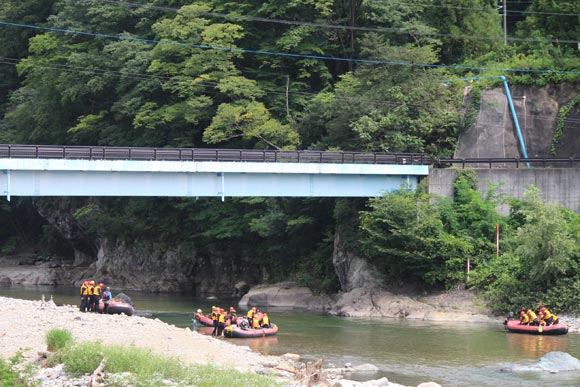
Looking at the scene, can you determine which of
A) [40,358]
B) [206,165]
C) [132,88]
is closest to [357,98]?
[206,165]

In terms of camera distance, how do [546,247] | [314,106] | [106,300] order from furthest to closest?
[314,106] < [106,300] < [546,247]

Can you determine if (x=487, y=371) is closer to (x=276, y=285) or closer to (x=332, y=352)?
(x=332, y=352)

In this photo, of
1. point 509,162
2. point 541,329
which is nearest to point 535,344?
point 541,329

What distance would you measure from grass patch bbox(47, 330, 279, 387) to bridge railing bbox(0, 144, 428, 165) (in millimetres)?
20284

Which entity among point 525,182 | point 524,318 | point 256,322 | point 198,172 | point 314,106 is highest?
point 314,106

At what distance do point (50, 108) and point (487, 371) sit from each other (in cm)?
5493

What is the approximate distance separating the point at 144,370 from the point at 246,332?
16784mm

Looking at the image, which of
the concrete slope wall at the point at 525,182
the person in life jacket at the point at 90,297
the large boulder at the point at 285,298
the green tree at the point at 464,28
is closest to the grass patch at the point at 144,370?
the person in life jacket at the point at 90,297

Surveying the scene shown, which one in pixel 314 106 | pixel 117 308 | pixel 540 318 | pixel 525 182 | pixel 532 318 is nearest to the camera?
pixel 540 318

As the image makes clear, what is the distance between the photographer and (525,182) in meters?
57.0

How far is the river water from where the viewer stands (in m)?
35.8

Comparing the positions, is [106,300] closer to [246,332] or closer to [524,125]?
[246,332]

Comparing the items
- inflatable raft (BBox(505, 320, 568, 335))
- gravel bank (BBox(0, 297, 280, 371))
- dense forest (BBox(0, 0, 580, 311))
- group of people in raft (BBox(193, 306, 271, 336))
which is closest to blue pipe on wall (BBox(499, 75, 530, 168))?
dense forest (BBox(0, 0, 580, 311))

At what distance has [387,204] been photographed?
55594mm
